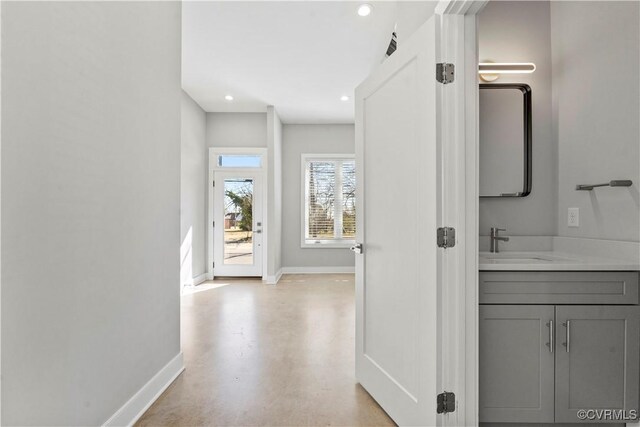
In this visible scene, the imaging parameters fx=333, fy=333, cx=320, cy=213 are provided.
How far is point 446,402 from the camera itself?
1522 millimetres

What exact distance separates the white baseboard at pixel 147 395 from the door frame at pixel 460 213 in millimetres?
1583

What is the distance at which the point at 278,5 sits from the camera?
292 centimetres

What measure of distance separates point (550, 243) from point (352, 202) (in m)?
4.57

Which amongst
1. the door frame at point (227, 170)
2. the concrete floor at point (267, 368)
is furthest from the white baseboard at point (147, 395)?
the door frame at point (227, 170)

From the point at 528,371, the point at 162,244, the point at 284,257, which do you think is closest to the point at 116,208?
the point at 162,244

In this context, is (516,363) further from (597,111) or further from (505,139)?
(597,111)

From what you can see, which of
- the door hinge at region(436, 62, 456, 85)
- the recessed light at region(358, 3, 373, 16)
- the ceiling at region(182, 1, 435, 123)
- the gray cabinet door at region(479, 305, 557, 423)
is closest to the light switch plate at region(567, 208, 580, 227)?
the gray cabinet door at region(479, 305, 557, 423)

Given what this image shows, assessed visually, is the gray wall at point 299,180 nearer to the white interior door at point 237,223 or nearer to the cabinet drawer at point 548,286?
the white interior door at point 237,223

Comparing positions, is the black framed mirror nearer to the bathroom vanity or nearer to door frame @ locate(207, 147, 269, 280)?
the bathroom vanity

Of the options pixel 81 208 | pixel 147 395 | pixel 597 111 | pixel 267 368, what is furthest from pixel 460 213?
pixel 147 395

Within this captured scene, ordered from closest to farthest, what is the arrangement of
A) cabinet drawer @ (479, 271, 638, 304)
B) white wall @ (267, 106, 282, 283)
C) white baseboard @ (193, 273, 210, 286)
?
1. cabinet drawer @ (479, 271, 638, 304)
2. white baseboard @ (193, 273, 210, 286)
3. white wall @ (267, 106, 282, 283)

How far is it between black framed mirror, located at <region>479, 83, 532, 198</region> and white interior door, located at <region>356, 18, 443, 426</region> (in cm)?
72

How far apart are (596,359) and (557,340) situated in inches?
8.1

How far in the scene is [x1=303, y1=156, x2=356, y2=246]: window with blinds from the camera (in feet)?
21.6
